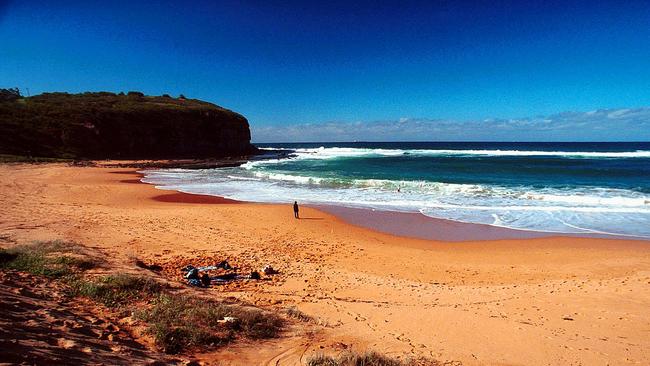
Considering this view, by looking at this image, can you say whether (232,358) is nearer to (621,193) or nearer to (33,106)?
(621,193)

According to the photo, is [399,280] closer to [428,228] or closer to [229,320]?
[229,320]

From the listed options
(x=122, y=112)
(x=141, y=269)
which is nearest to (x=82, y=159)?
(x=122, y=112)

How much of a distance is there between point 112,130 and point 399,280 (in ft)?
188

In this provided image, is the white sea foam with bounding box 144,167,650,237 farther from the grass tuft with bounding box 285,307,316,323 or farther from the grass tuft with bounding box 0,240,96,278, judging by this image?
the grass tuft with bounding box 0,240,96,278

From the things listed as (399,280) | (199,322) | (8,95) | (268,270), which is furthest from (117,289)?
(8,95)

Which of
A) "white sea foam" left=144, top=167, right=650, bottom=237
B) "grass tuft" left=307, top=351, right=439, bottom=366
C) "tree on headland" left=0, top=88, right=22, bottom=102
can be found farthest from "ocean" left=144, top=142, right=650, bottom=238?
"tree on headland" left=0, top=88, right=22, bottom=102

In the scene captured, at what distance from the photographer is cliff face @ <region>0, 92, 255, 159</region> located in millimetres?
44531

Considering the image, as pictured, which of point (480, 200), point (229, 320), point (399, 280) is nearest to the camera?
point (229, 320)

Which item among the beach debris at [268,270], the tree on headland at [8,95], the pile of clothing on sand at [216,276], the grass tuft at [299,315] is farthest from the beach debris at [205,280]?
the tree on headland at [8,95]

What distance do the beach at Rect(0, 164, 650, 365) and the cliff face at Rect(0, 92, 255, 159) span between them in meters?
35.8

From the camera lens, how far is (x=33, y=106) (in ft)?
167

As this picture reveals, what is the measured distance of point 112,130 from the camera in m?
53.3

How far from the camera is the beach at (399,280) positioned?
5195 millimetres

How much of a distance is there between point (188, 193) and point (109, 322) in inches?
750
